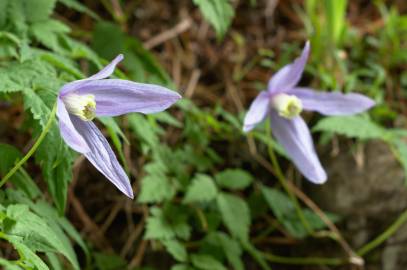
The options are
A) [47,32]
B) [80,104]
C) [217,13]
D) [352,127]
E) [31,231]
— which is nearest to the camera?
[31,231]

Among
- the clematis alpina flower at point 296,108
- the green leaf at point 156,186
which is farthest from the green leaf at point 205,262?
the clematis alpina flower at point 296,108

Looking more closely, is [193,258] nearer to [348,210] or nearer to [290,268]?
[290,268]

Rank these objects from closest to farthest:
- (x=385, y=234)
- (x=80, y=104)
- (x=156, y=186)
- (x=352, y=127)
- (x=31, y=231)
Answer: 1. (x=31, y=231)
2. (x=80, y=104)
3. (x=156, y=186)
4. (x=352, y=127)
5. (x=385, y=234)

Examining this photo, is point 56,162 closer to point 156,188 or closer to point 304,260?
point 156,188

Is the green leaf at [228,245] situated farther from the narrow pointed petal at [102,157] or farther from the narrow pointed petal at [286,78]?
the narrow pointed petal at [102,157]

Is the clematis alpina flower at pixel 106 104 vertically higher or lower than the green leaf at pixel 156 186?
higher

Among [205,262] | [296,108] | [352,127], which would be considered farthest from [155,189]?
[352,127]
